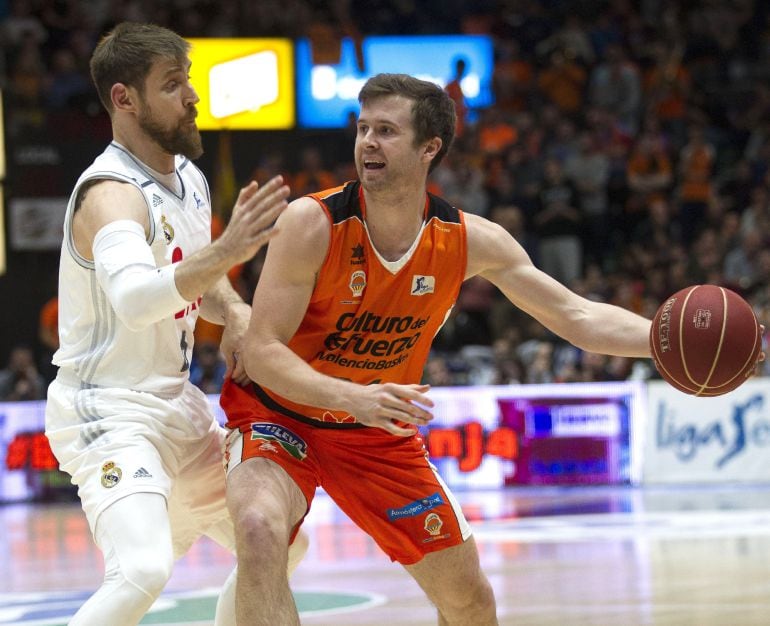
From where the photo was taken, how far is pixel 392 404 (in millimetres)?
4078

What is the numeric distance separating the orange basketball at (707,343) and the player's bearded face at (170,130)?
71.1 inches

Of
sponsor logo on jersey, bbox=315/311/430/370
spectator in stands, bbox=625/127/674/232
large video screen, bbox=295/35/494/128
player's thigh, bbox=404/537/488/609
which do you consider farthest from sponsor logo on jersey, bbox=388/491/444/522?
large video screen, bbox=295/35/494/128

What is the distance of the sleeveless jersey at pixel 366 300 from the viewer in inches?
185

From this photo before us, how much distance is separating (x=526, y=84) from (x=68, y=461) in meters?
14.4

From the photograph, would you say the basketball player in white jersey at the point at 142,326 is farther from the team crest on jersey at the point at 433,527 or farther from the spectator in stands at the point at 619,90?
the spectator in stands at the point at 619,90

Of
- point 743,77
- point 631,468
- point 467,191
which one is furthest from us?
point 743,77

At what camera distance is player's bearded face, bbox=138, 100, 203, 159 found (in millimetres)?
4645

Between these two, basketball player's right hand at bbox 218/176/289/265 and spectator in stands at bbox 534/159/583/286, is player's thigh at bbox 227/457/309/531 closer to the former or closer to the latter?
basketball player's right hand at bbox 218/176/289/265

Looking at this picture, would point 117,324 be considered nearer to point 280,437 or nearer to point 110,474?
point 110,474

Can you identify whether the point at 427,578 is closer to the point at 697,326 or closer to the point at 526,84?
the point at 697,326

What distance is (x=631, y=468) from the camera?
12.9 m

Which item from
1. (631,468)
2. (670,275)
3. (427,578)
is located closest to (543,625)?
(427,578)

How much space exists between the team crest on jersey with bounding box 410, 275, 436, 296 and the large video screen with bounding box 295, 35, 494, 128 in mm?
12503

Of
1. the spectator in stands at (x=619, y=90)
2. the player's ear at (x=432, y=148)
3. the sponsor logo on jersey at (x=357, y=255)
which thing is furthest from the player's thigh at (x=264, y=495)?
the spectator in stands at (x=619, y=90)
